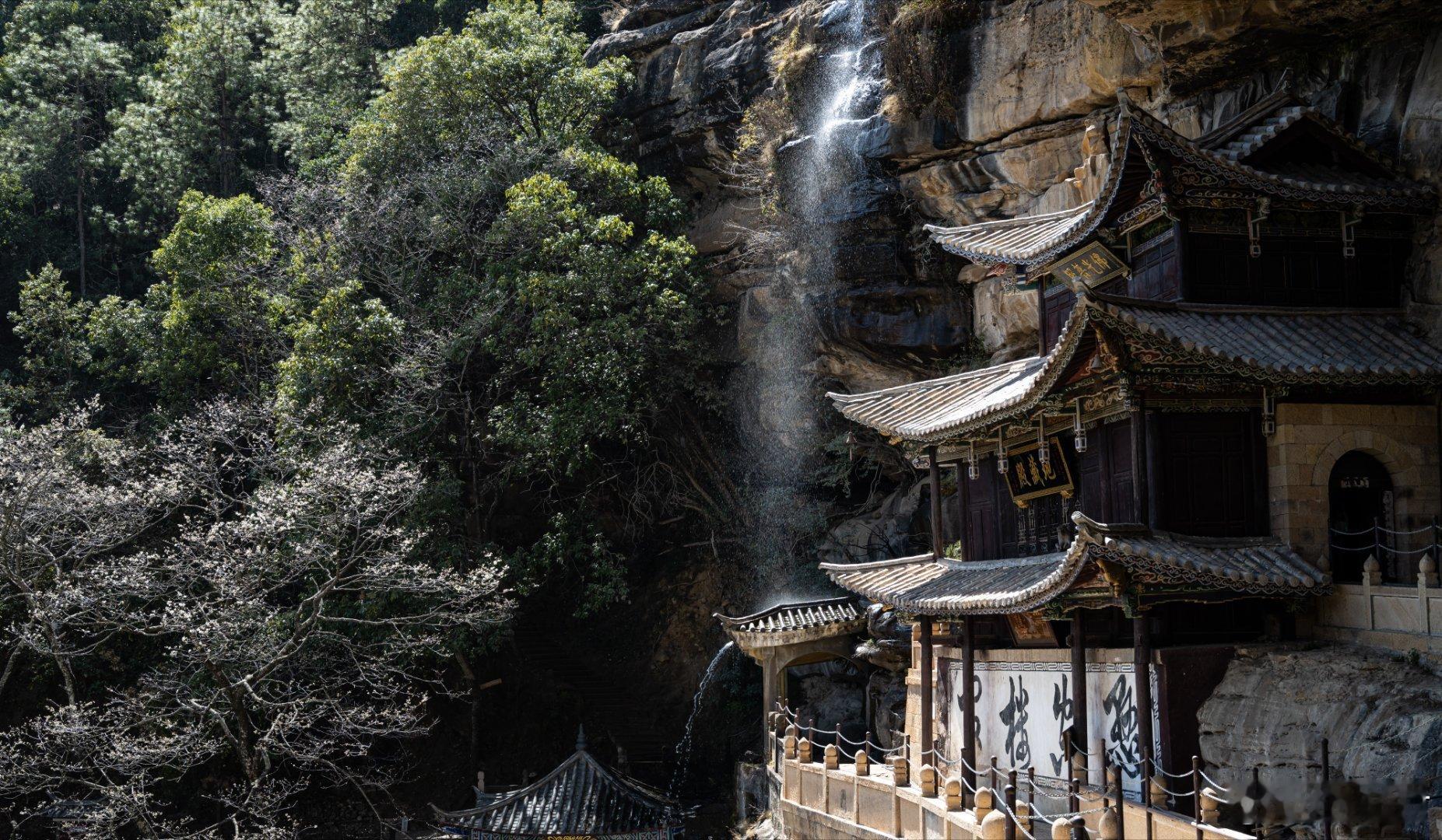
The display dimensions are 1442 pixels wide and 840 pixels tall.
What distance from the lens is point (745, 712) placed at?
3077 cm

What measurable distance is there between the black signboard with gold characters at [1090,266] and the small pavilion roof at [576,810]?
35.6 ft

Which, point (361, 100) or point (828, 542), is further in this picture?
point (361, 100)

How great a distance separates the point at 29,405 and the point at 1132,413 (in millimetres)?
31536

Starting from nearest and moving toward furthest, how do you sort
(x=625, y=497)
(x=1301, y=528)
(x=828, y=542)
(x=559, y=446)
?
(x=1301, y=528) → (x=559, y=446) → (x=828, y=542) → (x=625, y=497)

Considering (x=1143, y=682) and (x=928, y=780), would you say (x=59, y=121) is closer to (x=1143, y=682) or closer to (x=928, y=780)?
(x=928, y=780)

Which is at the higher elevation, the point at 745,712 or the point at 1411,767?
the point at 1411,767

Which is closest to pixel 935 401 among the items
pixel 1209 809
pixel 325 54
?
pixel 1209 809

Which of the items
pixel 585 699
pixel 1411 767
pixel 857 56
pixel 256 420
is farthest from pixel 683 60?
pixel 1411 767

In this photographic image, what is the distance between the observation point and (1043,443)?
62.3 feet

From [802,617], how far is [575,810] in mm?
5803

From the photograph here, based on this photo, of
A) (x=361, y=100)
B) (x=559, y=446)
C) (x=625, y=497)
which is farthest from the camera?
(x=361, y=100)

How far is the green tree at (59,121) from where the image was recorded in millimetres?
42781

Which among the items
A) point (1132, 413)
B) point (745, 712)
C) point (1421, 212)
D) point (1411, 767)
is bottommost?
point (745, 712)

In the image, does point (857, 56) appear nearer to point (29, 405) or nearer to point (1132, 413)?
point (1132, 413)
